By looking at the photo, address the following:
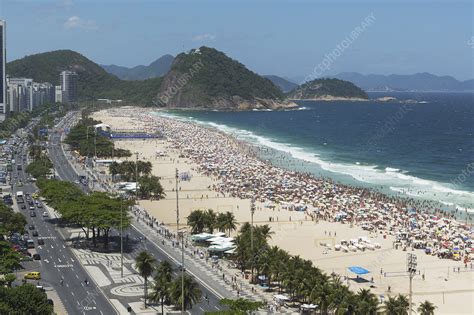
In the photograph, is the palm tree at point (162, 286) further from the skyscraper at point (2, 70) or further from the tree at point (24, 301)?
the skyscraper at point (2, 70)

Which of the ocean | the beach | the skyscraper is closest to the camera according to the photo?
the beach

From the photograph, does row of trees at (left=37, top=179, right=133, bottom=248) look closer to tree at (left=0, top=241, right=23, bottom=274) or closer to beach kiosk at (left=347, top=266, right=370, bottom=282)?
tree at (left=0, top=241, right=23, bottom=274)

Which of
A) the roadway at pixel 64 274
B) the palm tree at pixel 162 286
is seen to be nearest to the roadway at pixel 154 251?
the palm tree at pixel 162 286

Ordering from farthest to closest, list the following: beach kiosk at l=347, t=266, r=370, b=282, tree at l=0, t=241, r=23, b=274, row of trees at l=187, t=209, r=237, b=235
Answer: row of trees at l=187, t=209, r=237, b=235 < beach kiosk at l=347, t=266, r=370, b=282 < tree at l=0, t=241, r=23, b=274

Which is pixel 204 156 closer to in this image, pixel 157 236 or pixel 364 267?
pixel 157 236

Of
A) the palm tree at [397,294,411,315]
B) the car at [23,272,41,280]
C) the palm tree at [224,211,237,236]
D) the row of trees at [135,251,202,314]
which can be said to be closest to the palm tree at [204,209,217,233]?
the palm tree at [224,211,237,236]

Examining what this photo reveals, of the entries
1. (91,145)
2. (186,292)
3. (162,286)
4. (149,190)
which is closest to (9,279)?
A: (162,286)
